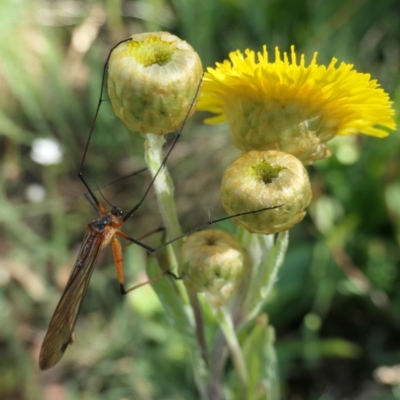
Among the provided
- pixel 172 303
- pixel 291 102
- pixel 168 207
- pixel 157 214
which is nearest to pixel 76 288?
pixel 172 303

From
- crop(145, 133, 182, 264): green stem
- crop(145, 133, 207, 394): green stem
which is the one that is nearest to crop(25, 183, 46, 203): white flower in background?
crop(145, 133, 207, 394): green stem

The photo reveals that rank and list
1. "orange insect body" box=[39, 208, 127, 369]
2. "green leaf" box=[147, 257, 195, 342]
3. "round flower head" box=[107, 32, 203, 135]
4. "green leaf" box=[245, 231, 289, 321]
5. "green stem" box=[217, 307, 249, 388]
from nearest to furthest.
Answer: "round flower head" box=[107, 32, 203, 135] < "green leaf" box=[245, 231, 289, 321] < "green stem" box=[217, 307, 249, 388] < "green leaf" box=[147, 257, 195, 342] < "orange insect body" box=[39, 208, 127, 369]

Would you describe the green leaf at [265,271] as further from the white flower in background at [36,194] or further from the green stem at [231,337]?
the white flower in background at [36,194]

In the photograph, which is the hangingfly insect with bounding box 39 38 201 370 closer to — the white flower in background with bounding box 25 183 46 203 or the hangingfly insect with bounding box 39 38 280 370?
the hangingfly insect with bounding box 39 38 280 370

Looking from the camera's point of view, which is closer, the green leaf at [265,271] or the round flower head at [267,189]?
the round flower head at [267,189]

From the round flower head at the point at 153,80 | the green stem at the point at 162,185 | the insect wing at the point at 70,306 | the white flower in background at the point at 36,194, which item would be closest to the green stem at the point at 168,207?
the green stem at the point at 162,185

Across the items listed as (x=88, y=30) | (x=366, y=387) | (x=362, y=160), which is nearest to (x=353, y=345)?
(x=366, y=387)
